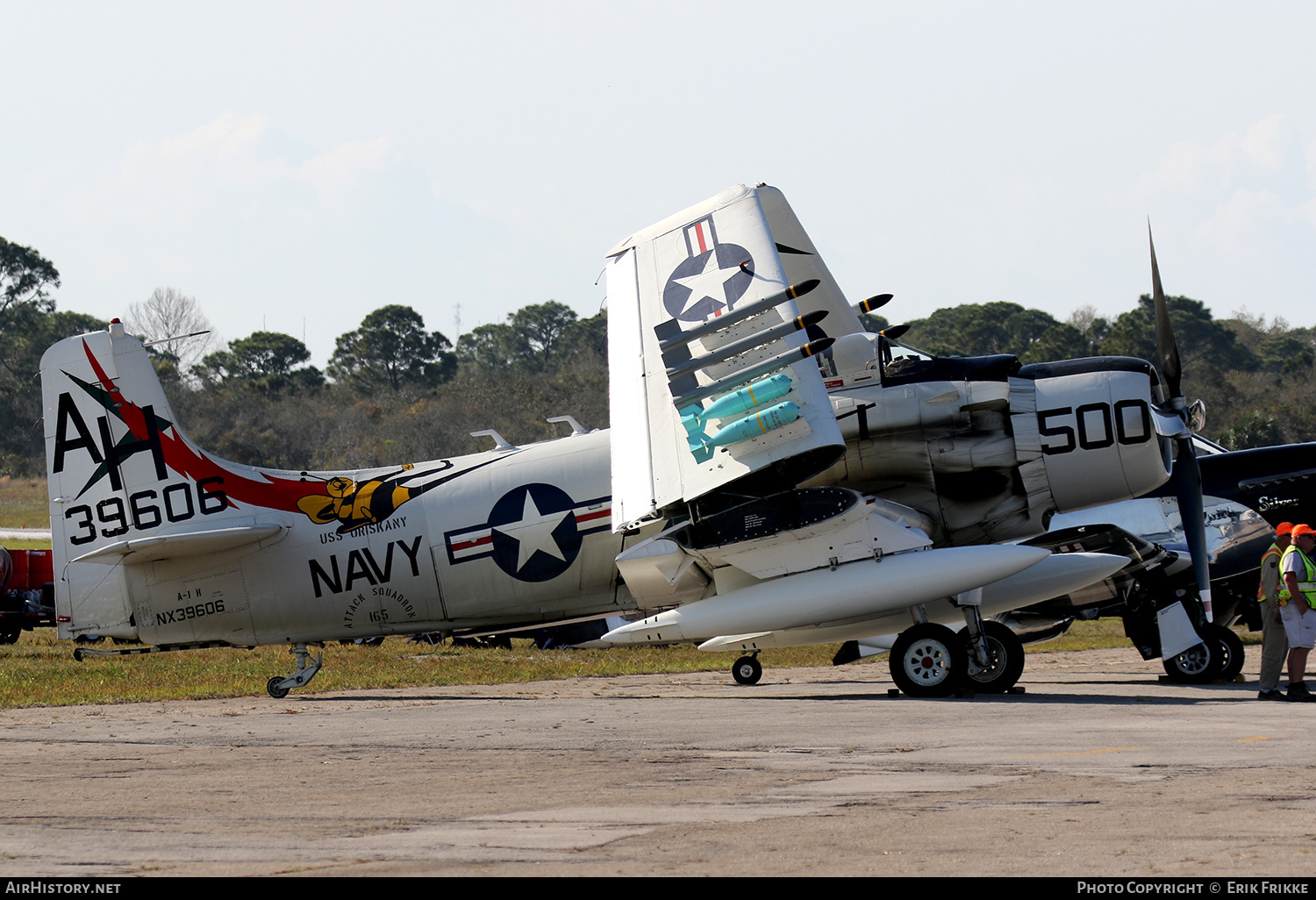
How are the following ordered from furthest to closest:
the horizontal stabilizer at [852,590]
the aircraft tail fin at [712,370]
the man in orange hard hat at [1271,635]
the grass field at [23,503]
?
the grass field at [23,503]
the man in orange hard hat at [1271,635]
the horizontal stabilizer at [852,590]
the aircraft tail fin at [712,370]

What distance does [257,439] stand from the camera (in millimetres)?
77125

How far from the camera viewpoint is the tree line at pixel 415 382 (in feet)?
239

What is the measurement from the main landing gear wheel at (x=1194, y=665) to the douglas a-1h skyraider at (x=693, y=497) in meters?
0.25

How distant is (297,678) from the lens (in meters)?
16.0

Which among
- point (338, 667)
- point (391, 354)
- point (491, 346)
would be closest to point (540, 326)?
point (491, 346)

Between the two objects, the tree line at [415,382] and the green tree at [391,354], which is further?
the green tree at [391,354]

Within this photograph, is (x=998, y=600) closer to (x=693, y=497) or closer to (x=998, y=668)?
(x=998, y=668)

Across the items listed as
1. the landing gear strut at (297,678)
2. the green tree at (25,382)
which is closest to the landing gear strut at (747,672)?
the landing gear strut at (297,678)

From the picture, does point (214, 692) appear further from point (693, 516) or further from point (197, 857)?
point (197, 857)

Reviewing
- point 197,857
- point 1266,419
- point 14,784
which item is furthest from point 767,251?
point 1266,419

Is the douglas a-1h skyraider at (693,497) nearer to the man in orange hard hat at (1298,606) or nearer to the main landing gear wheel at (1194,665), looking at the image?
the main landing gear wheel at (1194,665)

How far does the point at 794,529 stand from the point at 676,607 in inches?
76.4

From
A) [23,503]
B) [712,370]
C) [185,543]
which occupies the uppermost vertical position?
[23,503]

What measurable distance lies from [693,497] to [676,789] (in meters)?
5.69
